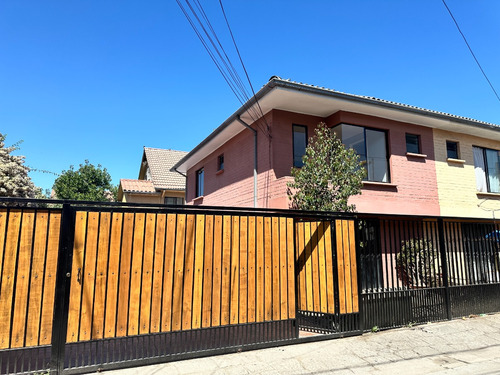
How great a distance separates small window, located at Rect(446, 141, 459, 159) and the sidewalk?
776 cm

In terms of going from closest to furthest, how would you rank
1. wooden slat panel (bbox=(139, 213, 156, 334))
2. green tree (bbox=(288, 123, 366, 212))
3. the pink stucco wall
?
wooden slat panel (bbox=(139, 213, 156, 334)) < green tree (bbox=(288, 123, 366, 212)) < the pink stucco wall

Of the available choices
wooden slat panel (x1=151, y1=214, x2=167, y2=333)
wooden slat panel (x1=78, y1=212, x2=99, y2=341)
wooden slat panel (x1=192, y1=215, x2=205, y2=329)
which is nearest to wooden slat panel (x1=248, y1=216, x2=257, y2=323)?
wooden slat panel (x1=192, y1=215, x2=205, y2=329)

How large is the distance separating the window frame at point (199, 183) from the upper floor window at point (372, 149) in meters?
7.76

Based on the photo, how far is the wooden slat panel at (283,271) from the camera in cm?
518

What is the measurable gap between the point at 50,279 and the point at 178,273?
5.25 feet

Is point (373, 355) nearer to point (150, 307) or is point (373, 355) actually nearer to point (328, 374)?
point (328, 374)

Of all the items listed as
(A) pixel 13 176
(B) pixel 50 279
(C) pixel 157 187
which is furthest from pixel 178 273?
(C) pixel 157 187

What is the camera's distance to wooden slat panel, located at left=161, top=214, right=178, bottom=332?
4.40 metres

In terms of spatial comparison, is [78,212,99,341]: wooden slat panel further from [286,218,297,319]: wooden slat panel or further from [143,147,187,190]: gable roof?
[143,147,187,190]: gable roof

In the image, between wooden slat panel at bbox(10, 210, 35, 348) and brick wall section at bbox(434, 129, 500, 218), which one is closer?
wooden slat panel at bbox(10, 210, 35, 348)

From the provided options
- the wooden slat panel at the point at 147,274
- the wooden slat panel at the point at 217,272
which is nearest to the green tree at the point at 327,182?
the wooden slat panel at the point at 217,272

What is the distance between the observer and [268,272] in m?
5.18

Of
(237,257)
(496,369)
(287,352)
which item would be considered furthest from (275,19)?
(496,369)

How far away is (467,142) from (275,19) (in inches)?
361
